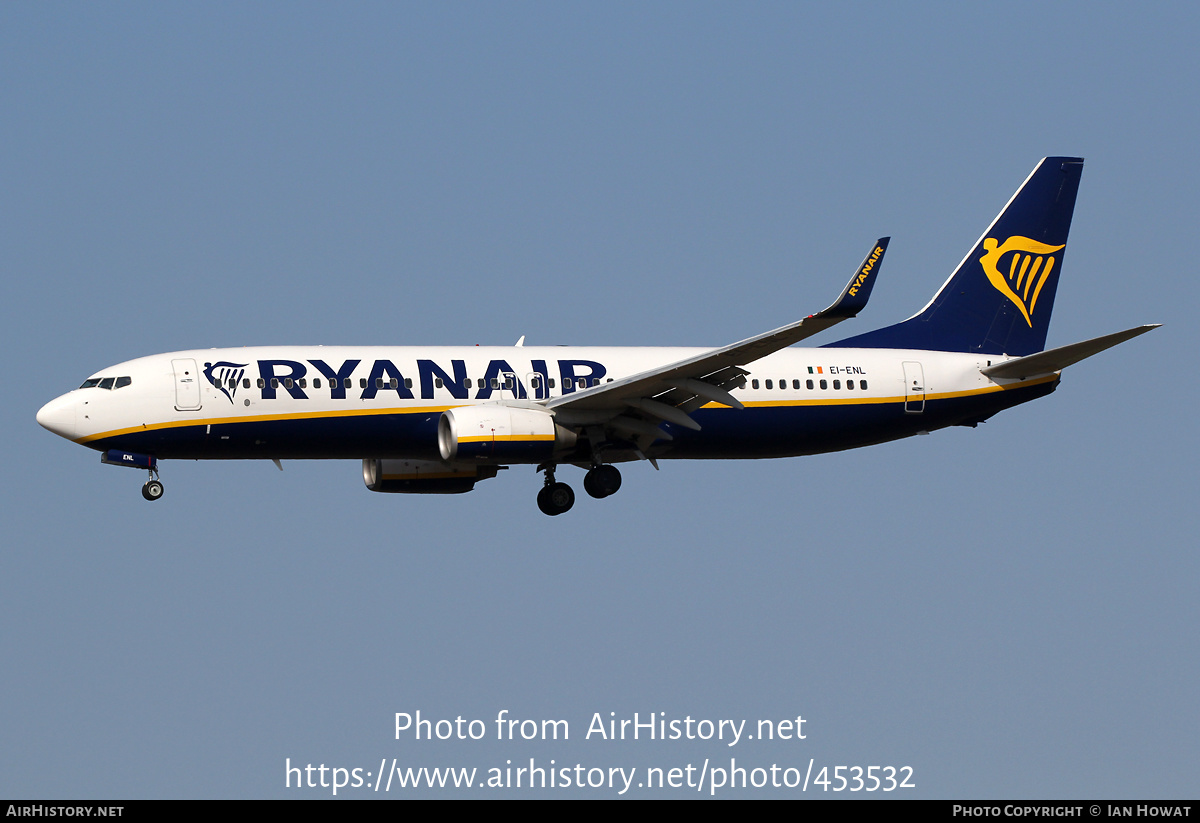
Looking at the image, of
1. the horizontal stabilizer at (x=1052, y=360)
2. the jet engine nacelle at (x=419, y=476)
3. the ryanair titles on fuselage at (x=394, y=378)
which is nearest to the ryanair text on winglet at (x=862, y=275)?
the horizontal stabilizer at (x=1052, y=360)

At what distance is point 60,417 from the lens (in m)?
40.3

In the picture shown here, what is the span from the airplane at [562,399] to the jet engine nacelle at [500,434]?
39 mm

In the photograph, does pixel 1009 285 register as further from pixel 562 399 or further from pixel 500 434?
pixel 500 434

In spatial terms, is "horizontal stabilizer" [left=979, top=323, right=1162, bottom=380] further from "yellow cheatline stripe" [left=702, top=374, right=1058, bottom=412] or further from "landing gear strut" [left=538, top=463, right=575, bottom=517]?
"landing gear strut" [left=538, top=463, right=575, bottom=517]

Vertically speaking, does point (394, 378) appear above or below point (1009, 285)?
below

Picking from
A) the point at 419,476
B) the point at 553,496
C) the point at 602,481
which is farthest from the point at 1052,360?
the point at 419,476

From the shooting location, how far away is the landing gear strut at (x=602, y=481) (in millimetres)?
43188

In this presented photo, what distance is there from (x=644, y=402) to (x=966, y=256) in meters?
13.4

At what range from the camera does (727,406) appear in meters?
42.8

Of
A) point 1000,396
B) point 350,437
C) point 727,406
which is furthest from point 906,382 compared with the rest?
point 350,437

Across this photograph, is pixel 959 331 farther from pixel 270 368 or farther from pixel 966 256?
pixel 270 368

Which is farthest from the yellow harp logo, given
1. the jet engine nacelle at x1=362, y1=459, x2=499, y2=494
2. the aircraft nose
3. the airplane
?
the aircraft nose

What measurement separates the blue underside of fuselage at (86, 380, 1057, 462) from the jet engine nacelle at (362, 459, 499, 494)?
3370 millimetres

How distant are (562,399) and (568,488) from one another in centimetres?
391
